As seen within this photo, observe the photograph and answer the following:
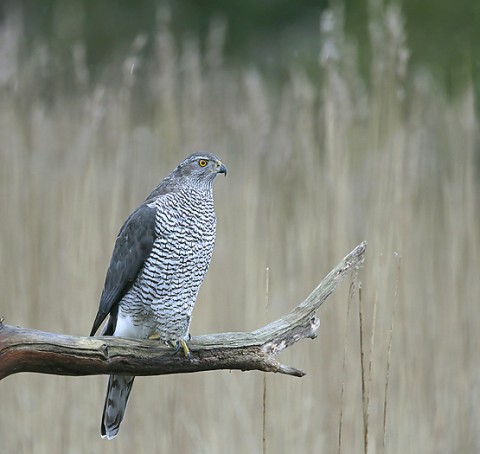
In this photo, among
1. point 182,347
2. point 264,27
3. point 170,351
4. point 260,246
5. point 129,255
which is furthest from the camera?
point 264,27

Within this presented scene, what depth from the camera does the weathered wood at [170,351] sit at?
177cm

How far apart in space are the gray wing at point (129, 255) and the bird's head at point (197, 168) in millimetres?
203

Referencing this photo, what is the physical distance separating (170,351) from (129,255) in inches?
18.2

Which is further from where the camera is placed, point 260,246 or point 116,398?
point 260,246

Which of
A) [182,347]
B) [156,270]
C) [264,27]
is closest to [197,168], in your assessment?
[156,270]

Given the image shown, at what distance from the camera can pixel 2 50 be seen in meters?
3.13

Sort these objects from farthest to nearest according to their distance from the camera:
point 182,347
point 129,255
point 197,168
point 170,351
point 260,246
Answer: point 260,246 < point 197,168 < point 129,255 < point 182,347 < point 170,351

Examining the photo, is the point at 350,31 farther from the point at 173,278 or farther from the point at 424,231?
the point at 173,278

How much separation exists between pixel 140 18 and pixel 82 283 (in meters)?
6.88

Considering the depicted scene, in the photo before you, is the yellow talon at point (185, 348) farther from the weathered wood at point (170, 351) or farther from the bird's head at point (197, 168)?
the bird's head at point (197, 168)

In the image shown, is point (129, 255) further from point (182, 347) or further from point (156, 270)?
point (182, 347)

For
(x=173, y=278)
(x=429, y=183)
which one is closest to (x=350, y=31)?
(x=429, y=183)

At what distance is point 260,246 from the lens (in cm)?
340

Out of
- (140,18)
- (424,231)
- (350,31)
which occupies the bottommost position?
(424,231)
